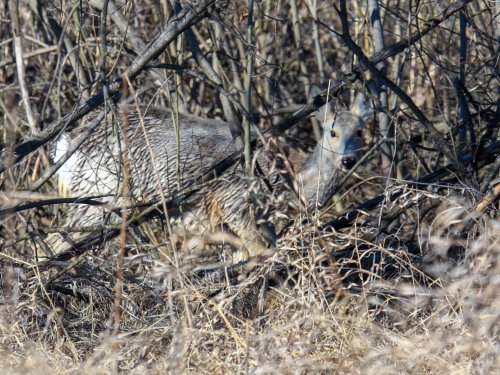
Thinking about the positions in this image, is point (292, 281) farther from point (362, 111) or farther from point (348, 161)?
point (362, 111)

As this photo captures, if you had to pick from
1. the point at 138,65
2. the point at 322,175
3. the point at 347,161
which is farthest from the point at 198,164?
the point at 138,65

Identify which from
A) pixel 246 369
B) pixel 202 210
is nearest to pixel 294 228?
pixel 246 369

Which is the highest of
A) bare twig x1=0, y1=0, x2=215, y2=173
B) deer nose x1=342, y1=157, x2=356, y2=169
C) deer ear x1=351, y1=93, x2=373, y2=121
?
bare twig x1=0, y1=0, x2=215, y2=173

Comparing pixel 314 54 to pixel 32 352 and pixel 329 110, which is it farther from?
pixel 32 352

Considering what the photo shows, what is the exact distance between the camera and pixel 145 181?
6.72 metres

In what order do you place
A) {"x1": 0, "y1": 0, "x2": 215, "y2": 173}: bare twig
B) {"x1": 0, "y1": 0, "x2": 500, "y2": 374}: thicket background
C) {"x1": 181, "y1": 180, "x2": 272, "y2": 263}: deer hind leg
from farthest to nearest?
{"x1": 181, "y1": 180, "x2": 272, "y2": 263}: deer hind leg < {"x1": 0, "y1": 0, "x2": 215, "y2": 173}: bare twig < {"x1": 0, "y1": 0, "x2": 500, "y2": 374}: thicket background

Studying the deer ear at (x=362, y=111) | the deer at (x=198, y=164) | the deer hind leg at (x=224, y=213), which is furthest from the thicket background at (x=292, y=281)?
the deer hind leg at (x=224, y=213)

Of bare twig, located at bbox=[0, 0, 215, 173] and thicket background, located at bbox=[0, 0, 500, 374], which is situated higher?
bare twig, located at bbox=[0, 0, 215, 173]

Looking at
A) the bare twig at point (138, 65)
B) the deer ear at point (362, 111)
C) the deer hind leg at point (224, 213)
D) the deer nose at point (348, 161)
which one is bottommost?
the deer hind leg at point (224, 213)

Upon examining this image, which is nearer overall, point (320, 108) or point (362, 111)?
point (320, 108)

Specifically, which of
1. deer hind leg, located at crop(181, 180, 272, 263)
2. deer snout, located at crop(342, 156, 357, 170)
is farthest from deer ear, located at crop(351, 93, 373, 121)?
deer hind leg, located at crop(181, 180, 272, 263)

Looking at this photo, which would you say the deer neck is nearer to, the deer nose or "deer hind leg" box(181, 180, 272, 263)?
the deer nose

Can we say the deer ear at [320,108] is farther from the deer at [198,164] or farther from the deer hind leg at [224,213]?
the deer hind leg at [224,213]

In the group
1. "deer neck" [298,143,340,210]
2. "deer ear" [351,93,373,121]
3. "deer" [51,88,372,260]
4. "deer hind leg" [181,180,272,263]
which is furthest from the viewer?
"deer ear" [351,93,373,121]
